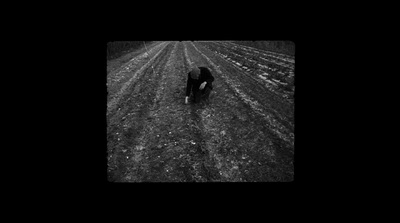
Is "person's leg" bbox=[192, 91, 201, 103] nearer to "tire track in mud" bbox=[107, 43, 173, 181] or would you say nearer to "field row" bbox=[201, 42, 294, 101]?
"tire track in mud" bbox=[107, 43, 173, 181]

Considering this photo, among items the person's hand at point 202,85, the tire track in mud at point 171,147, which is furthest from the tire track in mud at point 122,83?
the person's hand at point 202,85

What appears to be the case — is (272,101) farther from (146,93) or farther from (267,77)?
(146,93)

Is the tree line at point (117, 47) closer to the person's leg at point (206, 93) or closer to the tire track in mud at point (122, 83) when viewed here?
the tire track in mud at point (122, 83)

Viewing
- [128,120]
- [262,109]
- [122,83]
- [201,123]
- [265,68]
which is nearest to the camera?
[201,123]

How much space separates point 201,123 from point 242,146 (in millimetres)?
1118

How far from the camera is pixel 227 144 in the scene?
11.7 feet

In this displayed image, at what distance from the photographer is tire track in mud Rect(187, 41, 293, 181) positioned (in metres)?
2.89

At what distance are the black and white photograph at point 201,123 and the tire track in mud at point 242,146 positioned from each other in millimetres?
14

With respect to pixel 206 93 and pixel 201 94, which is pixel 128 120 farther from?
pixel 206 93

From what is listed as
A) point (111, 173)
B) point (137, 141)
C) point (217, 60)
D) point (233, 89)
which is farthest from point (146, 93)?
point (217, 60)

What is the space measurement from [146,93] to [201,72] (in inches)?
75.8

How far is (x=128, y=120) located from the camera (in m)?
4.32

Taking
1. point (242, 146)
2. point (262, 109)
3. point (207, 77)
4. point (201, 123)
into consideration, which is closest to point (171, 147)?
point (201, 123)

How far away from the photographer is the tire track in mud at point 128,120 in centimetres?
319
